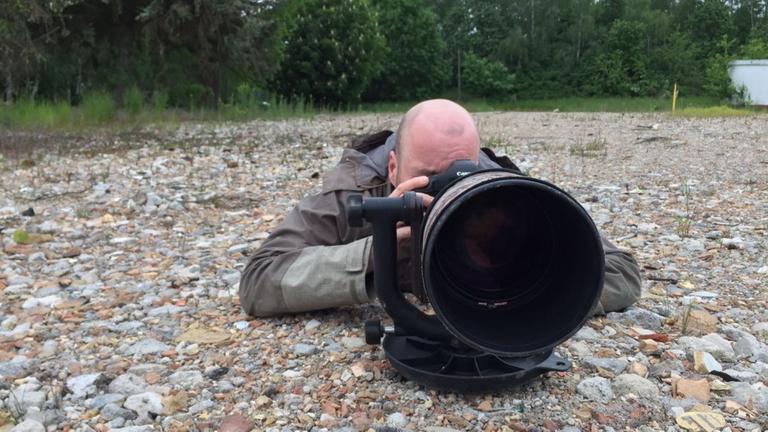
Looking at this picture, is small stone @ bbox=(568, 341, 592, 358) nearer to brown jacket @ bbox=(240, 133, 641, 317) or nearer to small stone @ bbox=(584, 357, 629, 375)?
small stone @ bbox=(584, 357, 629, 375)

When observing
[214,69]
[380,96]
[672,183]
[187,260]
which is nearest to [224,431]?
[187,260]

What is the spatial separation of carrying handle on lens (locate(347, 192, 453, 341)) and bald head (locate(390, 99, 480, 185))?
33 centimetres

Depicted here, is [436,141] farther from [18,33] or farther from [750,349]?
[18,33]

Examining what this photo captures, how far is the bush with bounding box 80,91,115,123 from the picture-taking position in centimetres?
1217

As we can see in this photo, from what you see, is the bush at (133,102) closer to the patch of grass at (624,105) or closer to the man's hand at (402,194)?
the man's hand at (402,194)

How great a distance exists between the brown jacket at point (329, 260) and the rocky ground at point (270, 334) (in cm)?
11

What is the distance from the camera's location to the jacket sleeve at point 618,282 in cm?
263

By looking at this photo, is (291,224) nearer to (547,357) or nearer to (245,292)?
(245,292)

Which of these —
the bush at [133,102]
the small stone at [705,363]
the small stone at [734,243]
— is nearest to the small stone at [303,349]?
the small stone at [705,363]

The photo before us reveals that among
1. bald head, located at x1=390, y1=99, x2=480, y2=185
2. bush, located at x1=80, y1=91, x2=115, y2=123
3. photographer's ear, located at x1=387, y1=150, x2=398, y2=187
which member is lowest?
bush, located at x1=80, y1=91, x2=115, y2=123

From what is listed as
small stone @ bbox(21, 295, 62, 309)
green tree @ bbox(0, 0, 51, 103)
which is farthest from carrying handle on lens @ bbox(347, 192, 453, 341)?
green tree @ bbox(0, 0, 51, 103)

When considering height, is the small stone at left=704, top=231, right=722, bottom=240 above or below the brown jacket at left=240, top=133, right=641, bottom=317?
below

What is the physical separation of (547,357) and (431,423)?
41 centimetres

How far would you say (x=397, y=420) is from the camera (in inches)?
76.9
